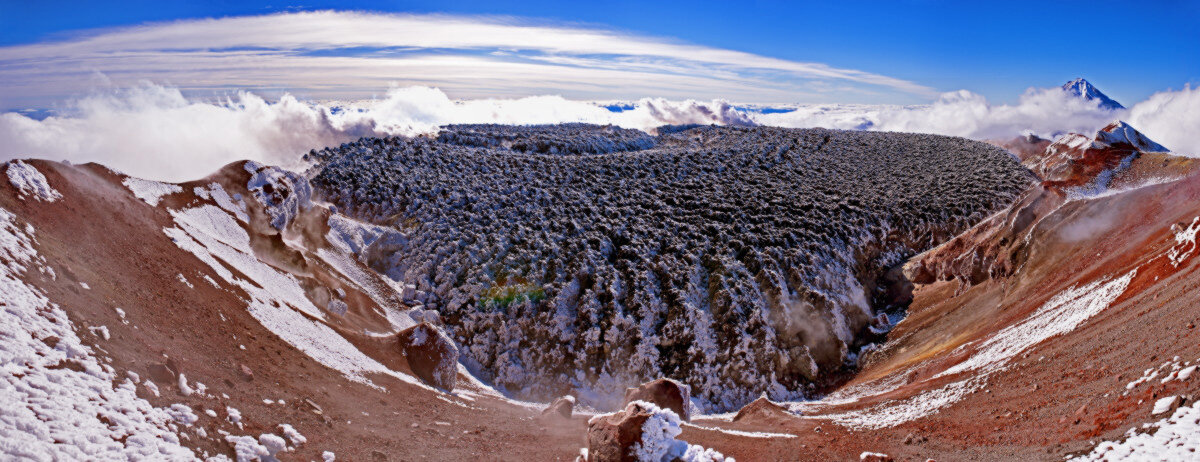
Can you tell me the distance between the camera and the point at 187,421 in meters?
14.8

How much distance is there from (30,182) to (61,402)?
49.1 ft

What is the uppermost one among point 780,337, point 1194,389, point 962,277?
point 1194,389

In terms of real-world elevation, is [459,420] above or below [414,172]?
below

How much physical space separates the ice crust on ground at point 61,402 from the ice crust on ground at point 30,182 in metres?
7.72

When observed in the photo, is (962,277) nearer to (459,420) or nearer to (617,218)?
(617,218)

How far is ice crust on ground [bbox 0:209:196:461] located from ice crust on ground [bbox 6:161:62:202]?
→ 7.72 metres

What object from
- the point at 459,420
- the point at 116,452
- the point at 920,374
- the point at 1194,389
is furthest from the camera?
the point at 920,374

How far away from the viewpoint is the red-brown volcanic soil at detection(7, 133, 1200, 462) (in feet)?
55.4

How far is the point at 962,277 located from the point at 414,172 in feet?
160

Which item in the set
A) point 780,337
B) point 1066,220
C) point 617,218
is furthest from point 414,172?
point 1066,220

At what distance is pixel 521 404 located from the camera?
1289 inches

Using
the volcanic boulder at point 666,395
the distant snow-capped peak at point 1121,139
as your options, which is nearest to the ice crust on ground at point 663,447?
the volcanic boulder at point 666,395

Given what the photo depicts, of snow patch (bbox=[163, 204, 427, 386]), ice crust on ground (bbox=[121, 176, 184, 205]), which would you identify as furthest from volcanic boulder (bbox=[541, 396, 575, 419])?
ice crust on ground (bbox=[121, 176, 184, 205])

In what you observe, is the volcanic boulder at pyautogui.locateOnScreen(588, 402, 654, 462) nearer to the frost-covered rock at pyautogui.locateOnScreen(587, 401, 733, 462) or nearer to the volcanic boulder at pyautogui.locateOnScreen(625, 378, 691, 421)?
the frost-covered rock at pyautogui.locateOnScreen(587, 401, 733, 462)
